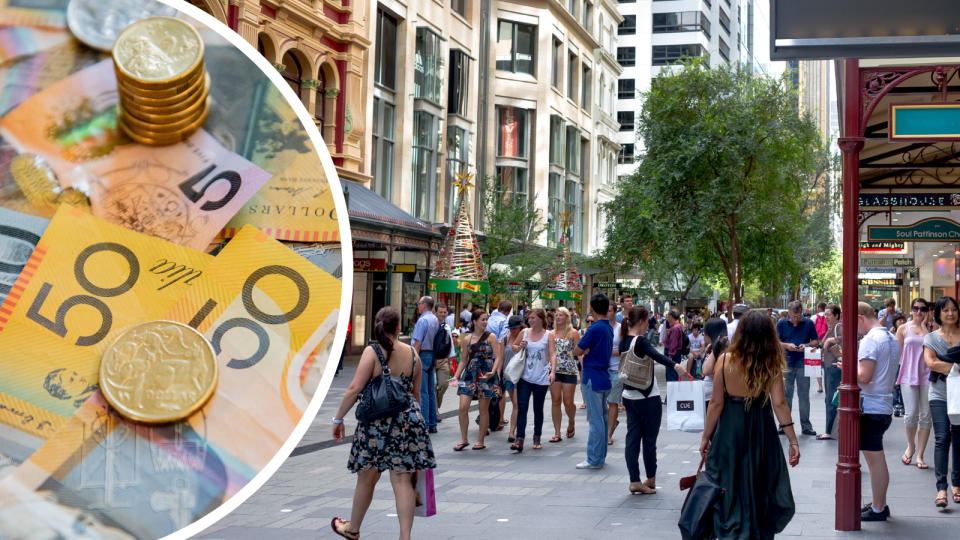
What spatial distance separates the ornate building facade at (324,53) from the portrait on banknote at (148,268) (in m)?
18.3

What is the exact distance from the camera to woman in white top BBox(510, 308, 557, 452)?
11.8 meters

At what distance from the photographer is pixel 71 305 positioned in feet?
12.5

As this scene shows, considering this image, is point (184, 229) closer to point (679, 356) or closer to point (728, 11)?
point (679, 356)

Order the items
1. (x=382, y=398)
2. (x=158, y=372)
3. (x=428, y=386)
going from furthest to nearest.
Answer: (x=428, y=386) → (x=382, y=398) → (x=158, y=372)

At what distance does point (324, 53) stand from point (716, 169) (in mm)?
12726

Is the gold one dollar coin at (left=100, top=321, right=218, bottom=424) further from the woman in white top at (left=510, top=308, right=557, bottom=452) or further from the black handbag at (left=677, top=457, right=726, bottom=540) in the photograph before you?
the woman in white top at (left=510, top=308, right=557, bottom=452)

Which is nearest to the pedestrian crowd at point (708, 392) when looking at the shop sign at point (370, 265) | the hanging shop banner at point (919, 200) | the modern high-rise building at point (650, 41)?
the hanging shop banner at point (919, 200)

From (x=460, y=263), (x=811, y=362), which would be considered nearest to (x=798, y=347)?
(x=811, y=362)

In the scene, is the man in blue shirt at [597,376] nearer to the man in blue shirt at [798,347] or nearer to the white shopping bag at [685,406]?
the white shopping bag at [685,406]

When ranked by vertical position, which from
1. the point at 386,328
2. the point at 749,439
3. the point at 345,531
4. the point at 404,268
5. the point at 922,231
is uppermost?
the point at 922,231

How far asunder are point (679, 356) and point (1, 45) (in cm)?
1893

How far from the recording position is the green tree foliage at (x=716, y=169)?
95.9 feet

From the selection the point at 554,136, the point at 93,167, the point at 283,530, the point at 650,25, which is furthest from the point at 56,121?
the point at 650,25

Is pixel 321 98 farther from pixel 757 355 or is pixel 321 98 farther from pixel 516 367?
pixel 757 355
